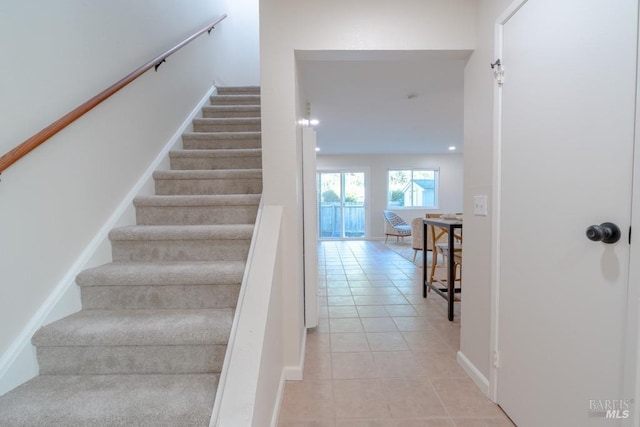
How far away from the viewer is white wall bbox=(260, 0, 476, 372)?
1600mm

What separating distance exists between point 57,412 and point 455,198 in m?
8.61

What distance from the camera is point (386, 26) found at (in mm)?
1642

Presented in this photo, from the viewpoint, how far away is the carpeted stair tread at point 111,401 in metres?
1.00

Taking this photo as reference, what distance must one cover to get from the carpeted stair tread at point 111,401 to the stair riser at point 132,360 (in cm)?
3

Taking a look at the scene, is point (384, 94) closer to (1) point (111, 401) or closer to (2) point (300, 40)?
(2) point (300, 40)

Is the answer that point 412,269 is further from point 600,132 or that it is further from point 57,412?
point 57,412

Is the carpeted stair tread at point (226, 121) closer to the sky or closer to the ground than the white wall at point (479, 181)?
closer to the sky

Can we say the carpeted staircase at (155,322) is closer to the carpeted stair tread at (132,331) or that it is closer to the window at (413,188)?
the carpeted stair tread at (132,331)

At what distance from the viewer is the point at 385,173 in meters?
7.95

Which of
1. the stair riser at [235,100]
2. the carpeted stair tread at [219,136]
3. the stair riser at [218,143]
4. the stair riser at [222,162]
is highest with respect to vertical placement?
the stair riser at [235,100]

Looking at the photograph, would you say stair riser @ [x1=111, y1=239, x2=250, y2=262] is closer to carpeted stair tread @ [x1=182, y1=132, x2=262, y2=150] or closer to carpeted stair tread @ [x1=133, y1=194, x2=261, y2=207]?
carpeted stair tread @ [x1=133, y1=194, x2=261, y2=207]

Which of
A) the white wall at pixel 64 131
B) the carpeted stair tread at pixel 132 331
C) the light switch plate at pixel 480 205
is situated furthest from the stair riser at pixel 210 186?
the light switch plate at pixel 480 205

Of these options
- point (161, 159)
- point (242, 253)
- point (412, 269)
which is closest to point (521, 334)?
point (242, 253)

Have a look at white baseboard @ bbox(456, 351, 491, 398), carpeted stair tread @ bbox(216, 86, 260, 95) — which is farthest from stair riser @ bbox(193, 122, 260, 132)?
white baseboard @ bbox(456, 351, 491, 398)
